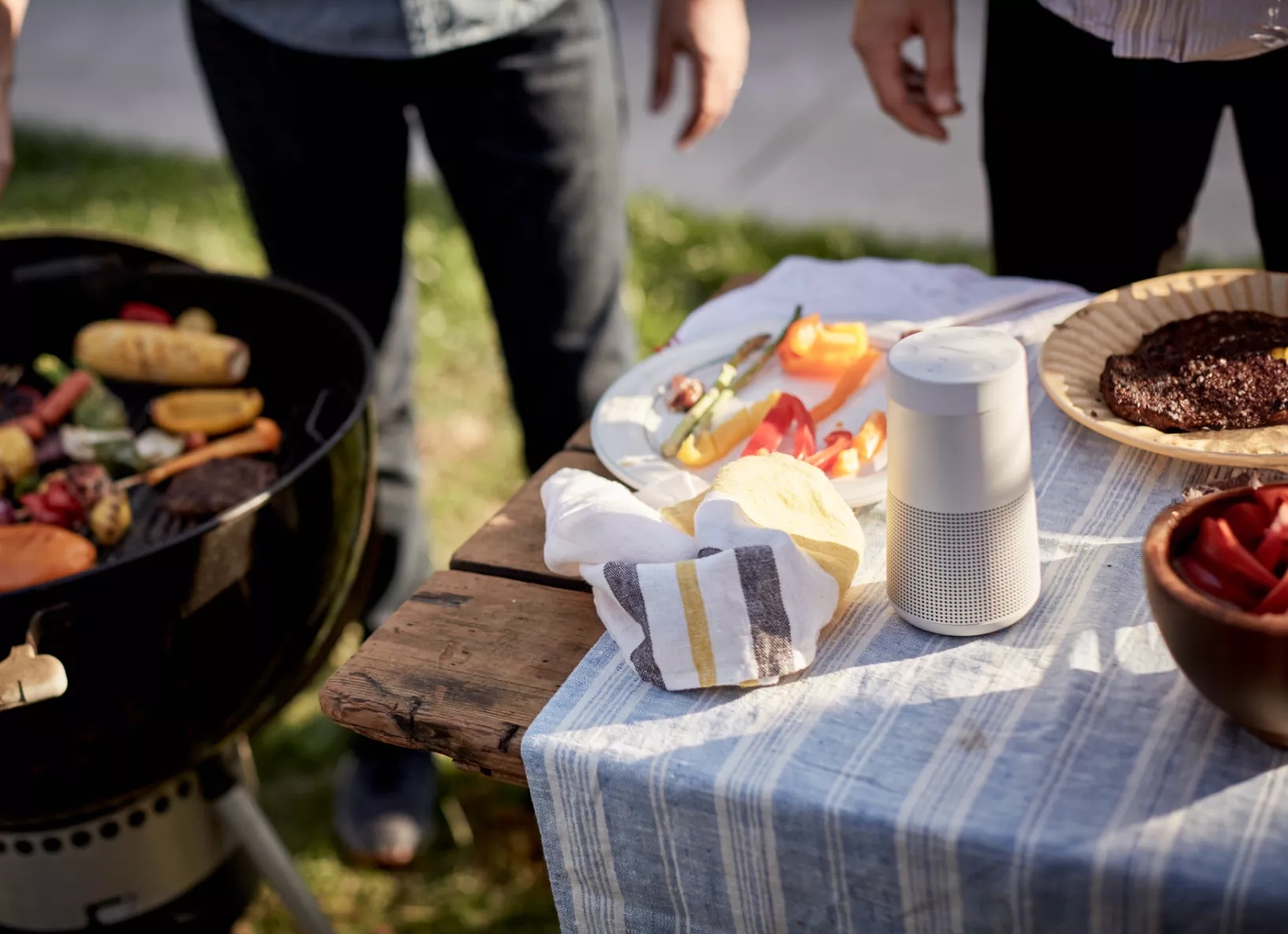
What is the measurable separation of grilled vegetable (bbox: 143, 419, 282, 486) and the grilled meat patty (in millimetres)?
1089

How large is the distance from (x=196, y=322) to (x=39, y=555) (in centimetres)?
56

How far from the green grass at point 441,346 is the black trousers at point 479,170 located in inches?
33.1

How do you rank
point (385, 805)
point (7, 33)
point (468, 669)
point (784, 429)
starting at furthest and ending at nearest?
1. point (385, 805)
2. point (7, 33)
3. point (784, 429)
4. point (468, 669)

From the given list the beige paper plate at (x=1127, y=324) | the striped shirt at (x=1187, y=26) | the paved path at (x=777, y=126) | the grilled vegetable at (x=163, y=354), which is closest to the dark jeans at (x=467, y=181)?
the grilled vegetable at (x=163, y=354)

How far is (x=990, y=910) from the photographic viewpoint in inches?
34.7

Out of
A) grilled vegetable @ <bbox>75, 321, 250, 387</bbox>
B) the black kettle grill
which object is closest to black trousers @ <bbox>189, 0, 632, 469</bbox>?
the black kettle grill

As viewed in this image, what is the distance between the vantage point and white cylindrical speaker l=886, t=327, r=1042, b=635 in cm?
94

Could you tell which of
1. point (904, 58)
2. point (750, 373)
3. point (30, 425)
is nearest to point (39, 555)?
point (30, 425)

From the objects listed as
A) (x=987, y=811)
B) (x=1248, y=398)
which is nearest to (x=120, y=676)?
(x=987, y=811)

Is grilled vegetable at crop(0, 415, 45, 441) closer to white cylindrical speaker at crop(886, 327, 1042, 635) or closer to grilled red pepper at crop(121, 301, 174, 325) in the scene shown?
grilled red pepper at crop(121, 301, 174, 325)

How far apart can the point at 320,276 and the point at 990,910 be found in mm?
1673

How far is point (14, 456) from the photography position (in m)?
1.68

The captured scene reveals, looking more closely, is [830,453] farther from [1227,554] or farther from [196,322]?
[196,322]

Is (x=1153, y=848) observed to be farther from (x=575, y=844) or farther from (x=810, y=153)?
(x=810, y=153)
